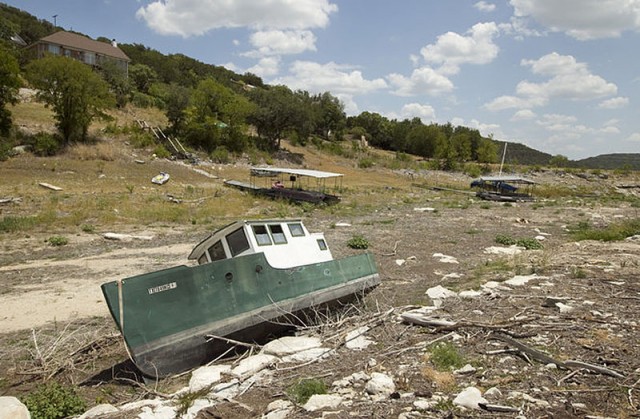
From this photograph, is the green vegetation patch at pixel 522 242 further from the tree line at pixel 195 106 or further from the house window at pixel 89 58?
the house window at pixel 89 58

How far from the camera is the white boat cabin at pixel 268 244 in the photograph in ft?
35.6

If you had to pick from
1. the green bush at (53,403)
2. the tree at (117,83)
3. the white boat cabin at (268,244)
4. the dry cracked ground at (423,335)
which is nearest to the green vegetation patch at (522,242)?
the dry cracked ground at (423,335)

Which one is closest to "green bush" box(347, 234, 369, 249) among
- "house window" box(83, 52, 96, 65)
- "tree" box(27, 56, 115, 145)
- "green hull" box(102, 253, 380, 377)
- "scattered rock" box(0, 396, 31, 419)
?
"green hull" box(102, 253, 380, 377)

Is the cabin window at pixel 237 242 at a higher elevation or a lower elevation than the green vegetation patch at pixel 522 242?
higher

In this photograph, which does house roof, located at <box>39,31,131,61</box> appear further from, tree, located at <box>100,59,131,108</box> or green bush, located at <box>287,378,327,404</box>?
green bush, located at <box>287,378,327,404</box>

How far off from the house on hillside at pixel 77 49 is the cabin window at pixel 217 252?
62.5 m

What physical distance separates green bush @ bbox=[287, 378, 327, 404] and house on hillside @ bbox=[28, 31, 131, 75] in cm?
6833

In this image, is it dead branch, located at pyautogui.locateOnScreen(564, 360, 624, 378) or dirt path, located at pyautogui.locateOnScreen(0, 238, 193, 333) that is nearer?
dead branch, located at pyautogui.locateOnScreen(564, 360, 624, 378)

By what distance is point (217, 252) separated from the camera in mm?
11547

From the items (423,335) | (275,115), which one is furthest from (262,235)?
(275,115)

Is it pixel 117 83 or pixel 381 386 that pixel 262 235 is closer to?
pixel 381 386

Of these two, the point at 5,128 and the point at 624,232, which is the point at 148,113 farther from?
the point at 624,232

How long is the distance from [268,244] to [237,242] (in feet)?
2.54

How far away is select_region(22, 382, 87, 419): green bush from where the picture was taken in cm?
698
